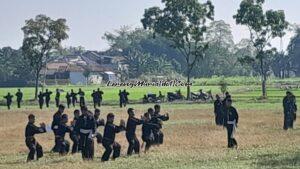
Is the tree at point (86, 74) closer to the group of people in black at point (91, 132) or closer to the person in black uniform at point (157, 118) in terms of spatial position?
the person in black uniform at point (157, 118)

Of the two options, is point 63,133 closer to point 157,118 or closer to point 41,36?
point 157,118

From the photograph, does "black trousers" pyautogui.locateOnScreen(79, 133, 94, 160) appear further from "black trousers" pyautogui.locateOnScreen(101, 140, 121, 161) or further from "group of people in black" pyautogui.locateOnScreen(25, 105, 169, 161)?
"black trousers" pyautogui.locateOnScreen(101, 140, 121, 161)

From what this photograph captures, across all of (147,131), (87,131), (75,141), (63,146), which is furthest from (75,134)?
(147,131)

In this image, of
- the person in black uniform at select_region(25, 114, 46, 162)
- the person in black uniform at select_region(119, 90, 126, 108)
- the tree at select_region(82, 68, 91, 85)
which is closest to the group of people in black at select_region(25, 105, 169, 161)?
the person in black uniform at select_region(25, 114, 46, 162)

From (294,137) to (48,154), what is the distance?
10.6 meters

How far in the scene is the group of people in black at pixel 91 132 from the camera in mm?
20906

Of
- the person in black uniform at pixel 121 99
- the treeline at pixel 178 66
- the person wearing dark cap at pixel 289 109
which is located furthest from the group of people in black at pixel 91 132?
the treeline at pixel 178 66

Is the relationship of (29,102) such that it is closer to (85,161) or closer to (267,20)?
(267,20)

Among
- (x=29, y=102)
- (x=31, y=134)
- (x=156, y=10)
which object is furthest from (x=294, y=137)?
(x=156, y=10)

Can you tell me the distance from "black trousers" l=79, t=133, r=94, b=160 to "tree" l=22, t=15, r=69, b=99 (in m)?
55.7

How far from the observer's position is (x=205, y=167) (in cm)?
1877

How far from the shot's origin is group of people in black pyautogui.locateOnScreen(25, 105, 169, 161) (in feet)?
68.6

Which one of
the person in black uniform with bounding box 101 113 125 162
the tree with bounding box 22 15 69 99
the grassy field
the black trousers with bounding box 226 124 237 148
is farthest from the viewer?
the tree with bounding box 22 15 69 99

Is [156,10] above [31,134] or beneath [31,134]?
above
